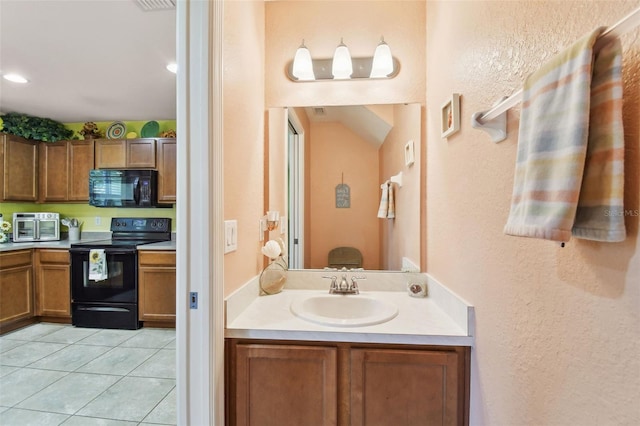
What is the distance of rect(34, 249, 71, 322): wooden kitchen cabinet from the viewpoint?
3.04 meters

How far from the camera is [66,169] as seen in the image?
3422 millimetres

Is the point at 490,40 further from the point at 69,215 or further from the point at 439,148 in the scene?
the point at 69,215

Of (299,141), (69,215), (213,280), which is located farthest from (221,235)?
(69,215)

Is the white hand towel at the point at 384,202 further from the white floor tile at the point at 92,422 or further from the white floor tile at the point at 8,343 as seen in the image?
the white floor tile at the point at 8,343

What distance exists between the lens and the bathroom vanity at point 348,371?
106 cm

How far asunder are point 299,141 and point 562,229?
1.43 metres

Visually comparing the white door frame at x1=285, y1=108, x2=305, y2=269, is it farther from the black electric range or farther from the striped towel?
the black electric range

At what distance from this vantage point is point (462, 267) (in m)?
1.13

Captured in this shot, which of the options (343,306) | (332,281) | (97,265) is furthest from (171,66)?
(343,306)

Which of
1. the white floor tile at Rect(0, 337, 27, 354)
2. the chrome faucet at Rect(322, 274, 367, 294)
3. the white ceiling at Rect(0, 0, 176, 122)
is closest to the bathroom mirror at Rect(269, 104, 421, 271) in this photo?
the chrome faucet at Rect(322, 274, 367, 294)

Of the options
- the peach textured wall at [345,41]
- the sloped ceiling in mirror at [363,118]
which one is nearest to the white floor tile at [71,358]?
the peach textured wall at [345,41]

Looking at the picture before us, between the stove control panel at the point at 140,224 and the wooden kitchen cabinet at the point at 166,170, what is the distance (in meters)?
0.31

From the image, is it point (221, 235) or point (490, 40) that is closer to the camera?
point (490, 40)

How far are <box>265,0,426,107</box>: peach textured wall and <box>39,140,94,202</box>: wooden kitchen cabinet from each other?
3.04 meters
